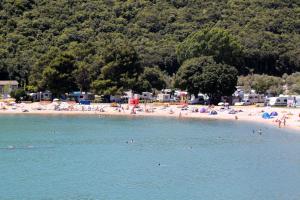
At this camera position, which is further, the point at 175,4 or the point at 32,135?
the point at 175,4

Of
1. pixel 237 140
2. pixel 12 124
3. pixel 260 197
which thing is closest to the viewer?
pixel 260 197

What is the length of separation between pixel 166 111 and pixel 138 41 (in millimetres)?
38641

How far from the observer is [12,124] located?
7038cm

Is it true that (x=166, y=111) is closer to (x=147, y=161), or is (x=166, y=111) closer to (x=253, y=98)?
(x=253, y=98)

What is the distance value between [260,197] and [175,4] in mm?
101358

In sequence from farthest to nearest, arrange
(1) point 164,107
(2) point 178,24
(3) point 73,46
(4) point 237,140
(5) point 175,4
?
(5) point 175,4, (2) point 178,24, (3) point 73,46, (1) point 164,107, (4) point 237,140

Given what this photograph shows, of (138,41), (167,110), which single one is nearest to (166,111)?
(167,110)

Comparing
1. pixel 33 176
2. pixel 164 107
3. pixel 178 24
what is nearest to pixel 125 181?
pixel 33 176

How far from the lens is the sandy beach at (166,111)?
243ft

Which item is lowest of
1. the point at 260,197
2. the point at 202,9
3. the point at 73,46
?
the point at 260,197

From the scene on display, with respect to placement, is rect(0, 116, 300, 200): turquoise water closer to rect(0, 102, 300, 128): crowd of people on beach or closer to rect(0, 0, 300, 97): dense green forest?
rect(0, 102, 300, 128): crowd of people on beach

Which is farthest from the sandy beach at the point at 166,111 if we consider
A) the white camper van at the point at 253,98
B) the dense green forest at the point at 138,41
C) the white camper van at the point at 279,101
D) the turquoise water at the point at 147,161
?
the white camper van at the point at 253,98

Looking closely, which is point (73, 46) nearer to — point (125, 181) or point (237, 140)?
point (237, 140)

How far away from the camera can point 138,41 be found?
117 meters
